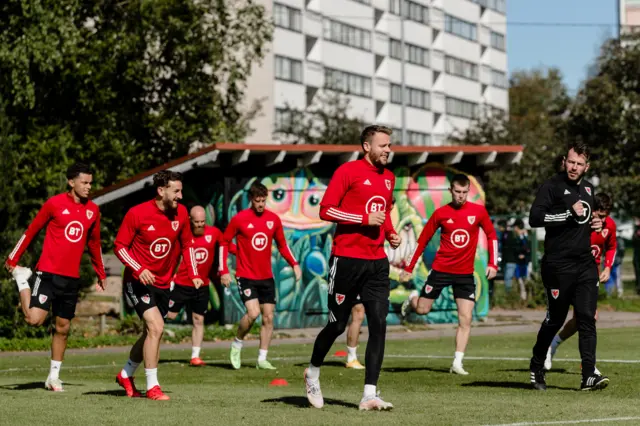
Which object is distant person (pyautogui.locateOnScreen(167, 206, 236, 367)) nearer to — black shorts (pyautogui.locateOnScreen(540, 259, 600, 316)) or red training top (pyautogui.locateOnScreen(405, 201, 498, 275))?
red training top (pyautogui.locateOnScreen(405, 201, 498, 275))

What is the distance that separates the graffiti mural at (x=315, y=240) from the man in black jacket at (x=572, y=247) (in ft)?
44.6

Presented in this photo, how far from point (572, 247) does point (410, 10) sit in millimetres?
82931

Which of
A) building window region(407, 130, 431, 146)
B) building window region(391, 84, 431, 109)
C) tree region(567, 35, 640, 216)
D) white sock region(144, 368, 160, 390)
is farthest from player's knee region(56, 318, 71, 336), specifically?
building window region(407, 130, 431, 146)

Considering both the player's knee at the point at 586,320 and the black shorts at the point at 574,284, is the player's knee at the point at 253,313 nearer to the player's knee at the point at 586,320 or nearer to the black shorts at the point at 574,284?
the black shorts at the point at 574,284

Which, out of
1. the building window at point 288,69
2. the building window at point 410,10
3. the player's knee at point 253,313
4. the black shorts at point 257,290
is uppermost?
the building window at point 410,10

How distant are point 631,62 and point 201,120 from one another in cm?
1439

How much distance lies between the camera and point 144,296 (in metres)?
12.3

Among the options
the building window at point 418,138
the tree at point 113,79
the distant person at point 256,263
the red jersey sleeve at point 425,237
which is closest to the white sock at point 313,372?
the red jersey sleeve at point 425,237

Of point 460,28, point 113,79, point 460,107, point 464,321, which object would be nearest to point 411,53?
point 460,28

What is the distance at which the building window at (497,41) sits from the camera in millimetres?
107500

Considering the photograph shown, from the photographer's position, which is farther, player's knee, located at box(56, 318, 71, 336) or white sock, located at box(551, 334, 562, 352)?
white sock, located at box(551, 334, 562, 352)

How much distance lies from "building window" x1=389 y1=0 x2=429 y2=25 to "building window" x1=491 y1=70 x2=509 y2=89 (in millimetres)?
13258

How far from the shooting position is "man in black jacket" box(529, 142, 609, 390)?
12.0 m

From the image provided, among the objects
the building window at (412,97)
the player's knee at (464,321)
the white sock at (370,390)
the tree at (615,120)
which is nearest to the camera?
the white sock at (370,390)
